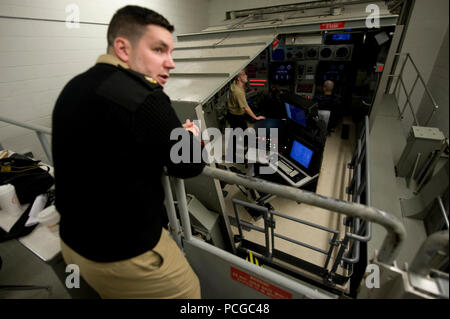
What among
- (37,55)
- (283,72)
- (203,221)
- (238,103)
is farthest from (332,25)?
(37,55)

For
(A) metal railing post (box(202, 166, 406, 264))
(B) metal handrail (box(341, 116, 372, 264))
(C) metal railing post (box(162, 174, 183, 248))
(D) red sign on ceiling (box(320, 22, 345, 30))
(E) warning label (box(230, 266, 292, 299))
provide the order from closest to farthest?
(A) metal railing post (box(202, 166, 406, 264)) < (E) warning label (box(230, 266, 292, 299)) < (C) metal railing post (box(162, 174, 183, 248)) < (B) metal handrail (box(341, 116, 372, 264)) < (D) red sign on ceiling (box(320, 22, 345, 30))

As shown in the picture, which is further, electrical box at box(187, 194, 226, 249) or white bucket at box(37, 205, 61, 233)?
electrical box at box(187, 194, 226, 249)

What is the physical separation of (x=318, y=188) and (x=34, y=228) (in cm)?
326

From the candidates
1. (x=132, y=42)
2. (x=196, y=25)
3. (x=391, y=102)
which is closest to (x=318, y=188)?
(x=391, y=102)

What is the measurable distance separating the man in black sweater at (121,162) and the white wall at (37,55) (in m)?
2.78

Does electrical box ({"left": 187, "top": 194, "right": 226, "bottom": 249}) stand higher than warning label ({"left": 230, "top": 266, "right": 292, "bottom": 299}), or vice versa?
warning label ({"left": 230, "top": 266, "right": 292, "bottom": 299})

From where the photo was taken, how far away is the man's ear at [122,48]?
855 mm

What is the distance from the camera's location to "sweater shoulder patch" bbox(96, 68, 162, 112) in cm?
70

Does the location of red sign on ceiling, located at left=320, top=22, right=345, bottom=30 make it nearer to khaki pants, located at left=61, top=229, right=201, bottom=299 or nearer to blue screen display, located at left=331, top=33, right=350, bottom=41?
blue screen display, located at left=331, top=33, right=350, bottom=41

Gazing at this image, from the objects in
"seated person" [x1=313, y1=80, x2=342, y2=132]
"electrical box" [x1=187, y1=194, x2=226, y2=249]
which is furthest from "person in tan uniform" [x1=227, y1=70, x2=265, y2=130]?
"electrical box" [x1=187, y1=194, x2=226, y2=249]

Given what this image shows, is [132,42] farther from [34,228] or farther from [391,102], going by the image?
[391,102]

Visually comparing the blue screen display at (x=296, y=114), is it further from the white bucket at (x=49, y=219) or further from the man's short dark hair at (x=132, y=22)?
the white bucket at (x=49, y=219)

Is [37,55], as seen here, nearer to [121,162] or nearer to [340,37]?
[121,162]

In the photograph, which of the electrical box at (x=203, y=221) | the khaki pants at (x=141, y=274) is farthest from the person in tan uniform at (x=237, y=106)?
the khaki pants at (x=141, y=274)
